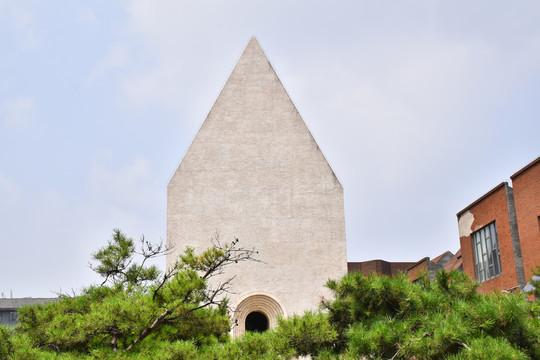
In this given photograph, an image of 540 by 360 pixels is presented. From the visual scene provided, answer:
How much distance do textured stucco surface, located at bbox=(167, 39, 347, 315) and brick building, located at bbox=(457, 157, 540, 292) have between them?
5.58 m

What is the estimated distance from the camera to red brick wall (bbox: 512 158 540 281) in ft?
60.5

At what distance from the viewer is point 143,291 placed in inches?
467

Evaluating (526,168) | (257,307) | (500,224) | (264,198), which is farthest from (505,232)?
(257,307)

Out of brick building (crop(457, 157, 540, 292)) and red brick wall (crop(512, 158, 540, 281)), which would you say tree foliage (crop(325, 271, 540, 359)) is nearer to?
brick building (crop(457, 157, 540, 292))

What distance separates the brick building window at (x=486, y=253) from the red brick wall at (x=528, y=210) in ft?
6.58

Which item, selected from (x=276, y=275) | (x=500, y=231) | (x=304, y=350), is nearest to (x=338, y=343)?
(x=304, y=350)

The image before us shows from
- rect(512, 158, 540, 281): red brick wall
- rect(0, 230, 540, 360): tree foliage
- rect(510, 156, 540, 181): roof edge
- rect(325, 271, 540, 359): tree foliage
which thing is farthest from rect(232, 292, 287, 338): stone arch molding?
rect(325, 271, 540, 359): tree foliage

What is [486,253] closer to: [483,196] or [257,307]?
[483,196]

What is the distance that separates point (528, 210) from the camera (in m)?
18.9

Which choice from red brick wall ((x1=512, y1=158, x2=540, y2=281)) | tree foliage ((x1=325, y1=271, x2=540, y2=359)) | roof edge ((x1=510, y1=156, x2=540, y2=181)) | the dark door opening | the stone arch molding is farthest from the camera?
the dark door opening

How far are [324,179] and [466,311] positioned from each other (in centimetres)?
1285

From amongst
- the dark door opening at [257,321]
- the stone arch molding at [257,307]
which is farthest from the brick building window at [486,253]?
the dark door opening at [257,321]

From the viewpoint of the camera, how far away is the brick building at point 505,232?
1870 centimetres

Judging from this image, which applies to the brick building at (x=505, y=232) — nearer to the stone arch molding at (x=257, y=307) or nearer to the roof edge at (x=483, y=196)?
the roof edge at (x=483, y=196)
